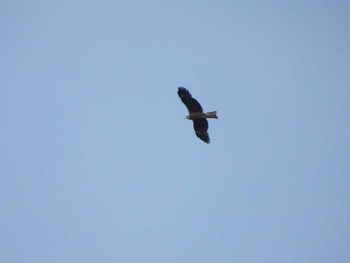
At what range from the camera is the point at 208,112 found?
2772 centimetres

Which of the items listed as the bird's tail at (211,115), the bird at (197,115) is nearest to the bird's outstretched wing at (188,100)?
the bird at (197,115)

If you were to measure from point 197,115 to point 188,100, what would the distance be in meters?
0.94

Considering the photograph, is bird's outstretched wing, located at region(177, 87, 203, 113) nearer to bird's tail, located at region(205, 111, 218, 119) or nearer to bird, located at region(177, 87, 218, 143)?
bird, located at region(177, 87, 218, 143)

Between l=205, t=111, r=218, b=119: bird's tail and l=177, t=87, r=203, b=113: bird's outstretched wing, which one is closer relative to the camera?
l=205, t=111, r=218, b=119: bird's tail

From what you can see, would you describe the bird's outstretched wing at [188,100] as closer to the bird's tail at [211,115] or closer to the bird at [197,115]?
the bird at [197,115]

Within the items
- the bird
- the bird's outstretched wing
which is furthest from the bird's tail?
the bird's outstretched wing

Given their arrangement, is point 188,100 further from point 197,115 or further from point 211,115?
point 211,115

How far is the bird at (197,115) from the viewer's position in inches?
1099

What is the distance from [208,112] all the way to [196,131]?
215 centimetres

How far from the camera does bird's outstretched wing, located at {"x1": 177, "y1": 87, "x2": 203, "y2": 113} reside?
2798 centimetres

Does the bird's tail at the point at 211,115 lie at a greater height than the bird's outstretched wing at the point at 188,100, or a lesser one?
lesser

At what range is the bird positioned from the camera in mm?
27922

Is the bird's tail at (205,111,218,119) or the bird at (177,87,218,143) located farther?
the bird at (177,87,218,143)

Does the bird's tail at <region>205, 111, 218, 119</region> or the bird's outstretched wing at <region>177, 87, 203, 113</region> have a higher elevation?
the bird's outstretched wing at <region>177, 87, 203, 113</region>
